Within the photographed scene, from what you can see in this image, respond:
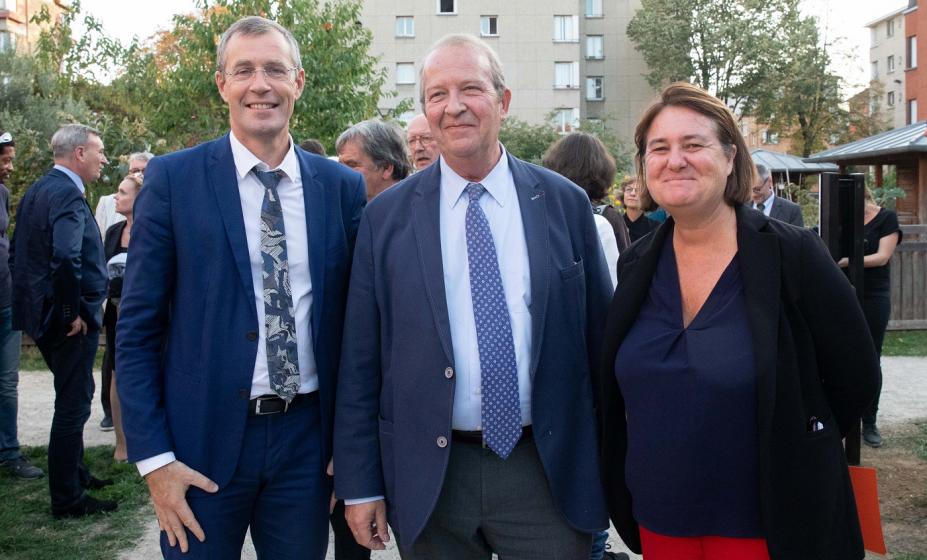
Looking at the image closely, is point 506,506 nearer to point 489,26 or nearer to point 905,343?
point 905,343

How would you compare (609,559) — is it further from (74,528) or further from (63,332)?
(63,332)

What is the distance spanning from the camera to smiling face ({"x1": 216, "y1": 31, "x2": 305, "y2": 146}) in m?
2.70

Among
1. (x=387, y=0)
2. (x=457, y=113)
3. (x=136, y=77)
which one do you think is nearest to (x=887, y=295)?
(x=457, y=113)

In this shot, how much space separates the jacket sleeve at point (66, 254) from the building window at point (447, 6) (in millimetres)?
40049

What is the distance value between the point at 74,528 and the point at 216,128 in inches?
456

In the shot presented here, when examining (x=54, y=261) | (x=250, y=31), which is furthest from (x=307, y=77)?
(x=250, y=31)

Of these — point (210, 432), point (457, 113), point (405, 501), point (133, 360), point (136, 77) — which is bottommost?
point (405, 501)

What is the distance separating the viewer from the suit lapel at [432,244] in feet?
8.21

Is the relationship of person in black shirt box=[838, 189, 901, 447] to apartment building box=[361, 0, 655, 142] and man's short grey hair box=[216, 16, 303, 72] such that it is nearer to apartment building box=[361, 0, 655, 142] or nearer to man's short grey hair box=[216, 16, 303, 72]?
man's short grey hair box=[216, 16, 303, 72]

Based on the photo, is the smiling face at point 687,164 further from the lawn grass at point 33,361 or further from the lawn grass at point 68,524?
the lawn grass at point 33,361

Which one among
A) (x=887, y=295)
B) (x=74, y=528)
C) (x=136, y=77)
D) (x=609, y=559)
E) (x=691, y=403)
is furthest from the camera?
(x=136, y=77)

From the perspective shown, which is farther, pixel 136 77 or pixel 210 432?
pixel 136 77

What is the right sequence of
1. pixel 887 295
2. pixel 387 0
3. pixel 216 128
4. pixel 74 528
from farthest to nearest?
pixel 387 0 < pixel 216 128 < pixel 887 295 < pixel 74 528

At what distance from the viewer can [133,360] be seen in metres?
2.59
